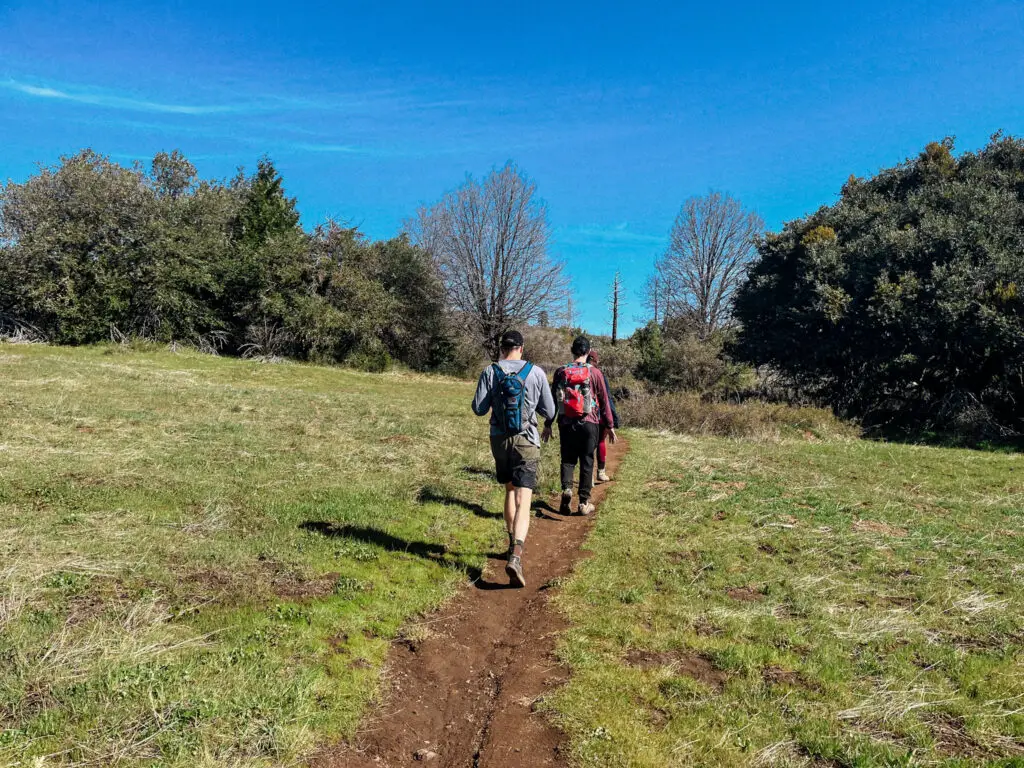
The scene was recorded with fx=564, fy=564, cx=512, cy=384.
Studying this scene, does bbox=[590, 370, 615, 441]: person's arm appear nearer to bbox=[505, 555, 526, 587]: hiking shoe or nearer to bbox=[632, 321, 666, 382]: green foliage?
bbox=[505, 555, 526, 587]: hiking shoe

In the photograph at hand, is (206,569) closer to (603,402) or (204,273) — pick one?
(603,402)

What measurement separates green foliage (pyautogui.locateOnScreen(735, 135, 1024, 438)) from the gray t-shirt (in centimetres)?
1595

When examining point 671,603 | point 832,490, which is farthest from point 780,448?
point 671,603

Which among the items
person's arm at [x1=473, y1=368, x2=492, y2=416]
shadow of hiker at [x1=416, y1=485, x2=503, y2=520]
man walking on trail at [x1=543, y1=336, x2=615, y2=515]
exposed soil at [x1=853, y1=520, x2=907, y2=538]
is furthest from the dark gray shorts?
exposed soil at [x1=853, y1=520, x2=907, y2=538]

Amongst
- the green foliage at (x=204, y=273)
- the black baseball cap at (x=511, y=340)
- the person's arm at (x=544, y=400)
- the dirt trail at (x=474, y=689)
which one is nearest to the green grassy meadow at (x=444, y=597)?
the dirt trail at (x=474, y=689)

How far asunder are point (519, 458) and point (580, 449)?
214cm

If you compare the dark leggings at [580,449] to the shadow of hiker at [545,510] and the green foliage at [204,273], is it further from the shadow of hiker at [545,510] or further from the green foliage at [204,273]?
the green foliage at [204,273]

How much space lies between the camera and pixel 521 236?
33.6 metres

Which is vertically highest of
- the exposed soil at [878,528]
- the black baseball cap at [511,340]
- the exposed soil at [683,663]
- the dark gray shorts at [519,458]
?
the black baseball cap at [511,340]

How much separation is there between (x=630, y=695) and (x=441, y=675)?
47.7 inches

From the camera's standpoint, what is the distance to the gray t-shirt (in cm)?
511

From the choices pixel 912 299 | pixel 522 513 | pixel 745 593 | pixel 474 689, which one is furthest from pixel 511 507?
pixel 912 299

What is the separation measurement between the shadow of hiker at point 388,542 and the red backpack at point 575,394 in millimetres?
2132

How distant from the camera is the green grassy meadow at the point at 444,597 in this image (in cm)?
283
